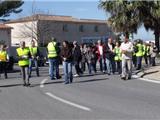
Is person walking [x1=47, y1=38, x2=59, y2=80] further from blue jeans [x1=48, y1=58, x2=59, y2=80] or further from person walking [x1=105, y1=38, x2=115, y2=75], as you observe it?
person walking [x1=105, y1=38, x2=115, y2=75]

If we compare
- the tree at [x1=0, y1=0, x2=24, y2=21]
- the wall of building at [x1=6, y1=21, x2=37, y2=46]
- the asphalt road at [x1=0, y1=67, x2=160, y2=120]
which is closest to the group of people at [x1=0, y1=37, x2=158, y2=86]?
the asphalt road at [x1=0, y1=67, x2=160, y2=120]

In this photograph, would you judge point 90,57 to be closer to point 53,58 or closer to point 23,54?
point 53,58

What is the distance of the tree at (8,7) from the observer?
62800 millimetres

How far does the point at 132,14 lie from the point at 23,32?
43219 millimetres

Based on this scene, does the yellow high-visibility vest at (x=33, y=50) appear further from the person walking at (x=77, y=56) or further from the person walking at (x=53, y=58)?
the person walking at (x=53, y=58)

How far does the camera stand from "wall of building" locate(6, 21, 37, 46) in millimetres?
84306

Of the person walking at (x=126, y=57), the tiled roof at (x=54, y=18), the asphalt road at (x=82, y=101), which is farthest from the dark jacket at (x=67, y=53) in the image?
the tiled roof at (x=54, y=18)

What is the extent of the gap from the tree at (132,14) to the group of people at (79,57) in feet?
40.9

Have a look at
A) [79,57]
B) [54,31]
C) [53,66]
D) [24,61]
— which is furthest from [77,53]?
[54,31]

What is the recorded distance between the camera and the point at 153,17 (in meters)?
45.9

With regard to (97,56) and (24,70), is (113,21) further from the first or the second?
(24,70)

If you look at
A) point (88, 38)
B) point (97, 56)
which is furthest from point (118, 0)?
point (88, 38)

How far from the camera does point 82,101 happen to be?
47.3 feet

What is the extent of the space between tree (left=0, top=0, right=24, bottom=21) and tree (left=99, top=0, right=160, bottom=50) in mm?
18497
